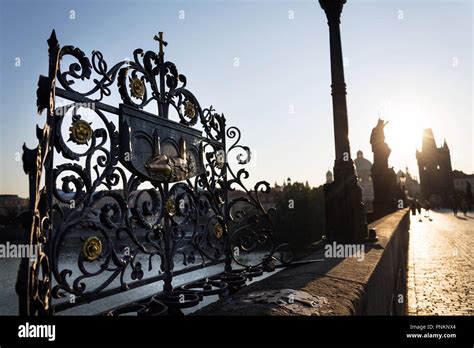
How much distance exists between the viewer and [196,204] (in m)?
3.07

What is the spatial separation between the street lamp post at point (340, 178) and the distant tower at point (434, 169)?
7325 cm

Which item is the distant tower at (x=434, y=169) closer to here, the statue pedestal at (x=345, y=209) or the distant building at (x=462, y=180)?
the distant building at (x=462, y=180)

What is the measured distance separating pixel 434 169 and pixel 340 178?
83.0 metres

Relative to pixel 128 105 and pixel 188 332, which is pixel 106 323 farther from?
pixel 128 105

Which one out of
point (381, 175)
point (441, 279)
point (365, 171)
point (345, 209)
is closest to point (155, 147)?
point (345, 209)

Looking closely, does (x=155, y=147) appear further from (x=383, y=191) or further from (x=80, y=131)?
(x=383, y=191)

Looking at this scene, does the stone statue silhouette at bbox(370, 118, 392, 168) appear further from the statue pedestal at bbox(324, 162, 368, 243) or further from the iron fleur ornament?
the iron fleur ornament

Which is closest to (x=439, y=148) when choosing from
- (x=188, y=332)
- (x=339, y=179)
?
(x=339, y=179)

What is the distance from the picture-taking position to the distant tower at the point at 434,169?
241 ft

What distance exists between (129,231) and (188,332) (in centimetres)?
107

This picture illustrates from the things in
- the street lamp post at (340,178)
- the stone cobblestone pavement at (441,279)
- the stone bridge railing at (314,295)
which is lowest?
the stone cobblestone pavement at (441,279)

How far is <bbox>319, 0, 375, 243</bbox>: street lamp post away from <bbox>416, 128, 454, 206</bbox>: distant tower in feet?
240

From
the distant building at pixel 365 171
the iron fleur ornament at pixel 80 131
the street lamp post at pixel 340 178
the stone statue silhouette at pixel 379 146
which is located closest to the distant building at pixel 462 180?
the distant building at pixel 365 171

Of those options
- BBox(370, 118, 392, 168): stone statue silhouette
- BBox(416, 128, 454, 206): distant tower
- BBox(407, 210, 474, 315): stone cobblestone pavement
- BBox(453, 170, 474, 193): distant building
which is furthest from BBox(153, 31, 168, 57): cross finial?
BBox(453, 170, 474, 193): distant building
